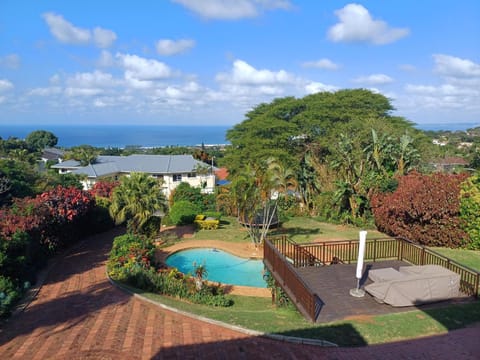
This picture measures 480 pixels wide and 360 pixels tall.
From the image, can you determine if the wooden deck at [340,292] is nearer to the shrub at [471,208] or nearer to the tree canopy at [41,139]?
the shrub at [471,208]

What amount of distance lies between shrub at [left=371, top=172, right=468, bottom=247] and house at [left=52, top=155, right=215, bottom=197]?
1124 inches

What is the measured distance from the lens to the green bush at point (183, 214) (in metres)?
22.8

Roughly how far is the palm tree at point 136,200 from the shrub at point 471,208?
14.1m

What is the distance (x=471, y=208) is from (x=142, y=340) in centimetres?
1410

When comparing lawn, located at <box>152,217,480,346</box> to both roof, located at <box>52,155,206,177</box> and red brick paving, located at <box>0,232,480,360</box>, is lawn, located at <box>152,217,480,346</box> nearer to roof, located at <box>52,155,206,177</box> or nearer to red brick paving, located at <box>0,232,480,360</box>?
red brick paving, located at <box>0,232,480,360</box>

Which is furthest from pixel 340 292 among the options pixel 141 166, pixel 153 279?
pixel 141 166

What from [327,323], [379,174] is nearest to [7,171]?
[327,323]

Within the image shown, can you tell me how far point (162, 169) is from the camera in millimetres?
45469

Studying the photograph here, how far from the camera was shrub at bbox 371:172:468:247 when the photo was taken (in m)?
15.1

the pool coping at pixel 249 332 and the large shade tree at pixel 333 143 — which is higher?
the large shade tree at pixel 333 143

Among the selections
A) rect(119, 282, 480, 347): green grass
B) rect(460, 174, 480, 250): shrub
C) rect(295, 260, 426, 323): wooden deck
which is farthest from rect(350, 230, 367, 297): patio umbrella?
rect(460, 174, 480, 250): shrub

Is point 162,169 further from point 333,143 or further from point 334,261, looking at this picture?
point 334,261

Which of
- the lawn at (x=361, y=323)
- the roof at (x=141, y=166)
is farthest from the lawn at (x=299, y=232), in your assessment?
the roof at (x=141, y=166)

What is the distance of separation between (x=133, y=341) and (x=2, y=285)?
4.58m
